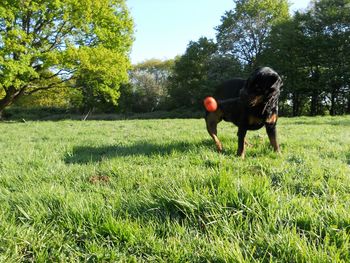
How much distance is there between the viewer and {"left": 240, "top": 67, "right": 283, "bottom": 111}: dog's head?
14.0 ft

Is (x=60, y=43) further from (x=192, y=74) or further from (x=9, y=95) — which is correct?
(x=192, y=74)

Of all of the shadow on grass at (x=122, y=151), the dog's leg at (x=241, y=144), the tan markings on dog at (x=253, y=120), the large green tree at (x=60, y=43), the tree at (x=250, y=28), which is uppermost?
the tree at (x=250, y=28)

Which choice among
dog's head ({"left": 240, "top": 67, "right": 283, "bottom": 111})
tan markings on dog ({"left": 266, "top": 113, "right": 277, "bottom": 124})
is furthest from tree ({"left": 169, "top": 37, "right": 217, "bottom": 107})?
dog's head ({"left": 240, "top": 67, "right": 283, "bottom": 111})

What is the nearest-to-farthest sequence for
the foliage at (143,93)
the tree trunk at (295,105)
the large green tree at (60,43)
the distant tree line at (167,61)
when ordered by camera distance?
the large green tree at (60,43), the distant tree line at (167,61), the tree trunk at (295,105), the foliage at (143,93)

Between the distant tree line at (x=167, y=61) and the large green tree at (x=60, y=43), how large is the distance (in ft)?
0.25

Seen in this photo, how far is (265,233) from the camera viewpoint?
1861 millimetres

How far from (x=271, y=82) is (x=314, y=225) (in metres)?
2.75

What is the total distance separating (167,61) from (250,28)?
79.5 ft

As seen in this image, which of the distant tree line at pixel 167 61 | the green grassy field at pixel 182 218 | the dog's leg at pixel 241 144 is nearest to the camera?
the green grassy field at pixel 182 218

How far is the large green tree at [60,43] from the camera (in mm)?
19297

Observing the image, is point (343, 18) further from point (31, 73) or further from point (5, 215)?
point (5, 215)

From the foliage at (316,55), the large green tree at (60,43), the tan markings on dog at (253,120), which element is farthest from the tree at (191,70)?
the tan markings on dog at (253,120)

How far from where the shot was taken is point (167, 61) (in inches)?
2403

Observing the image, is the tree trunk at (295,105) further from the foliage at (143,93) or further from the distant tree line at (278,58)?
the foliage at (143,93)
